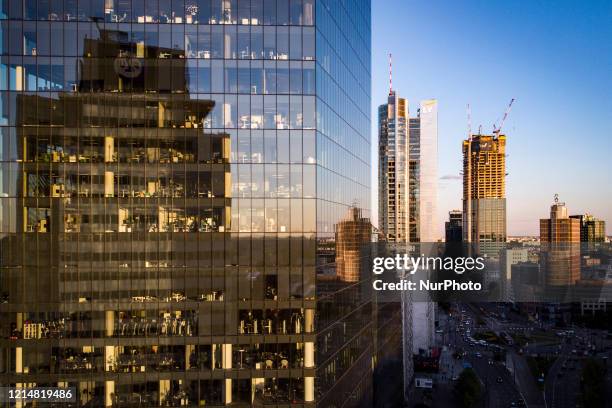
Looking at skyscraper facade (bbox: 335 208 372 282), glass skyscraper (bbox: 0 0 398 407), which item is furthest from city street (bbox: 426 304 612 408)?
glass skyscraper (bbox: 0 0 398 407)

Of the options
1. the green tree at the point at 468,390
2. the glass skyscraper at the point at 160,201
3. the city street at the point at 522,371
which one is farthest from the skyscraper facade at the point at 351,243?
the city street at the point at 522,371

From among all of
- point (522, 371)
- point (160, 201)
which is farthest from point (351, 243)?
point (522, 371)

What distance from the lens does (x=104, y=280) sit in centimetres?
4375

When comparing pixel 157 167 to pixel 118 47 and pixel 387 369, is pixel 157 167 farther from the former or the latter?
pixel 387 369

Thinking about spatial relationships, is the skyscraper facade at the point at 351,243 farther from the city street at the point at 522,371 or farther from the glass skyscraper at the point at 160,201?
the city street at the point at 522,371

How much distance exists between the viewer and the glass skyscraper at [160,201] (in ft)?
143

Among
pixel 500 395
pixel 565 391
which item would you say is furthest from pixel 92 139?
pixel 565 391

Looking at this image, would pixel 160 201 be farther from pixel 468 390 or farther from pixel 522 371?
pixel 522 371

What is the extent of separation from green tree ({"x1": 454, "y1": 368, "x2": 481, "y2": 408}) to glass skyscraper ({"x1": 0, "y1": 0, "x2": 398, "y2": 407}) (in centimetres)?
8872

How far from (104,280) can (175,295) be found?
5.54 meters

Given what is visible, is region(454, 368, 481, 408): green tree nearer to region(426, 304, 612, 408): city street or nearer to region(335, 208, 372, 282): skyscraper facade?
region(426, 304, 612, 408): city street

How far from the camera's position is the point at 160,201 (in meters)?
44.2

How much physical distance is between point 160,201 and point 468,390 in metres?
101

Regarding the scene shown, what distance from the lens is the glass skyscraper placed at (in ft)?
143
